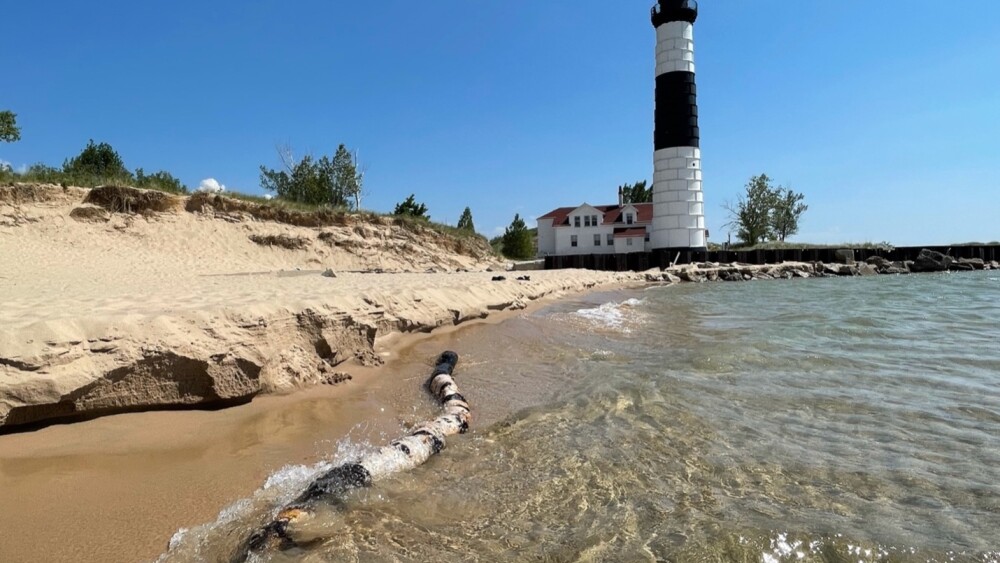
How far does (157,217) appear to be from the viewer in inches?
720

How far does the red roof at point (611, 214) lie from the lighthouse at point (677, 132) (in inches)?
388

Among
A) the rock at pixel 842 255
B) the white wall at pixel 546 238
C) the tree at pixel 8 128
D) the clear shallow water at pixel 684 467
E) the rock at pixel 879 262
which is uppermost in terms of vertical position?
the tree at pixel 8 128

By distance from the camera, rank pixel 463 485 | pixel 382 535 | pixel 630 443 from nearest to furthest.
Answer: pixel 382 535
pixel 463 485
pixel 630 443

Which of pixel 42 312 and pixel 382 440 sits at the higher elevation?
pixel 42 312

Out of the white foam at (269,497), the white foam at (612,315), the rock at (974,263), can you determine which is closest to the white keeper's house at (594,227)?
the rock at (974,263)

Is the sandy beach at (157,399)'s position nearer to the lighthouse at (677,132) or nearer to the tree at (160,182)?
the tree at (160,182)

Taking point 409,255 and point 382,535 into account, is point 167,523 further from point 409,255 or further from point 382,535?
point 409,255

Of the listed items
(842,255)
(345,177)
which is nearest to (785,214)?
(842,255)

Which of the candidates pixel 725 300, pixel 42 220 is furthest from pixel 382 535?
pixel 42 220

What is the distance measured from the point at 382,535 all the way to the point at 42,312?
4.46 metres

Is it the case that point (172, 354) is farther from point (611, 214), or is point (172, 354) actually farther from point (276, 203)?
point (611, 214)

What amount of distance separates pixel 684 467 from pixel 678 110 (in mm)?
35682

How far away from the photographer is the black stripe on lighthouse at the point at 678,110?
1371 inches

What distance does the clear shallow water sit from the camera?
2.76 metres
